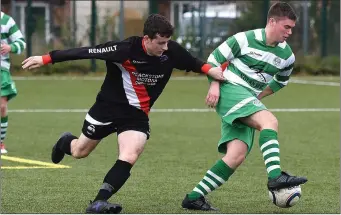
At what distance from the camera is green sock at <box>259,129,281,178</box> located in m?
8.02

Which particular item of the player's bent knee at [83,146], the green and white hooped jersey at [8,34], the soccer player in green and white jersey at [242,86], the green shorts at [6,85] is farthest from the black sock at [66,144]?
the green shorts at [6,85]

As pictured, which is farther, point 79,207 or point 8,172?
point 8,172

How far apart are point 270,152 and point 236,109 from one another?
1.76ft

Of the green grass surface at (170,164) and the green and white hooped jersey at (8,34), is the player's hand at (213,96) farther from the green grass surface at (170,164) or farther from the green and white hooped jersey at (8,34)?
the green and white hooped jersey at (8,34)

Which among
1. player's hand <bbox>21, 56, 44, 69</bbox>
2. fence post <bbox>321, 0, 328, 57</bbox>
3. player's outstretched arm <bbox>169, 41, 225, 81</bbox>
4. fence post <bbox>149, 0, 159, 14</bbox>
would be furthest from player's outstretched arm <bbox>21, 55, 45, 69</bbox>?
fence post <bbox>321, 0, 328, 57</bbox>

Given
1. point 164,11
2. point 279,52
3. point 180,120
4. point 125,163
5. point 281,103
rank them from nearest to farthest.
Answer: point 125,163, point 279,52, point 180,120, point 281,103, point 164,11

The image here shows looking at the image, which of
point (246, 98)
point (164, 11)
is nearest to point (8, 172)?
point (246, 98)

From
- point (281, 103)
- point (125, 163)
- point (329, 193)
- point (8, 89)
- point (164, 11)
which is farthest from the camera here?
point (164, 11)

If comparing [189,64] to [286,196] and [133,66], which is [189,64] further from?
[286,196]

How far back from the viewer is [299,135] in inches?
585

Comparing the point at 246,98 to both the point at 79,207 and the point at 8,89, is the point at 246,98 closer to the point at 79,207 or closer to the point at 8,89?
the point at 79,207

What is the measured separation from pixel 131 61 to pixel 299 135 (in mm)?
6942

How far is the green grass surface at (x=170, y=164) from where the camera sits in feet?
28.3

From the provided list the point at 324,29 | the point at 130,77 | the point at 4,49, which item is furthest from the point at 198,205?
the point at 324,29
